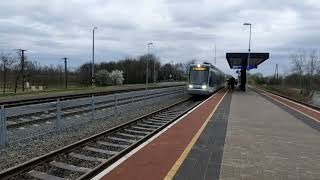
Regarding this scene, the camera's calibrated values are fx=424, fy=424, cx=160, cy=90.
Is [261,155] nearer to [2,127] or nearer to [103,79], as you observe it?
[2,127]

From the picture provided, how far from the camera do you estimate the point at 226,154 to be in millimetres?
9672

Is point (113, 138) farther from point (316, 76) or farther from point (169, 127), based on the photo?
point (316, 76)

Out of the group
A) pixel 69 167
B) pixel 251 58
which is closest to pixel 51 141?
pixel 69 167

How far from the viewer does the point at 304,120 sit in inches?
727

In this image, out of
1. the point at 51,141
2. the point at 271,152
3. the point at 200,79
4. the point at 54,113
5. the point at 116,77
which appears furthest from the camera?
the point at 116,77

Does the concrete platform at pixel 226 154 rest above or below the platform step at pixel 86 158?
above

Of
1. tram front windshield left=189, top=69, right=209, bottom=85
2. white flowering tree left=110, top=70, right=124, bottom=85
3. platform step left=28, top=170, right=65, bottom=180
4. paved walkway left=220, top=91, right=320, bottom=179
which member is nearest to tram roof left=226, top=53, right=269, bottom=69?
tram front windshield left=189, top=69, right=209, bottom=85

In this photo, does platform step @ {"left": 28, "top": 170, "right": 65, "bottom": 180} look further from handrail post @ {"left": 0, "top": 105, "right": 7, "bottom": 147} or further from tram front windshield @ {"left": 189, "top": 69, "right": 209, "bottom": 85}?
tram front windshield @ {"left": 189, "top": 69, "right": 209, "bottom": 85}

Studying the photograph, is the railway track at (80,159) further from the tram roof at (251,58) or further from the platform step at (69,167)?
the tram roof at (251,58)

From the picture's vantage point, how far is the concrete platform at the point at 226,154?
7.79m

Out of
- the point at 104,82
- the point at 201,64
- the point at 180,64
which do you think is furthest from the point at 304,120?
the point at 180,64

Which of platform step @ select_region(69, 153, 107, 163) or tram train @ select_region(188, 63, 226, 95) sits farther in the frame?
tram train @ select_region(188, 63, 226, 95)

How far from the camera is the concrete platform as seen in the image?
7.79 metres

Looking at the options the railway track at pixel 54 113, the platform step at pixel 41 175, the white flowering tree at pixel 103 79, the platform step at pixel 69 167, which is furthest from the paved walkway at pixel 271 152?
the white flowering tree at pixel 103 79
